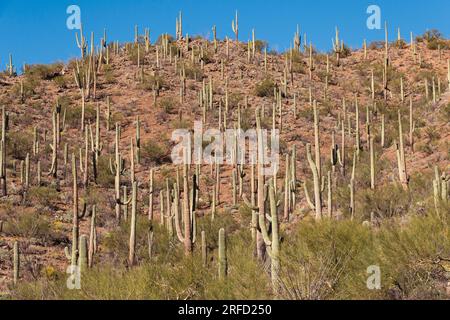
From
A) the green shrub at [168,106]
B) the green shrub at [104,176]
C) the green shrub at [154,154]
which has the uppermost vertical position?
the green shrub at [168,106]

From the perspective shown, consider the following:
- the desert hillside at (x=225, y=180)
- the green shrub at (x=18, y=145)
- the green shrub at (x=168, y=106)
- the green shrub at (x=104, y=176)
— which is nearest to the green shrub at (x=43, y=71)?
the desert hillside at (x=225, y=180)

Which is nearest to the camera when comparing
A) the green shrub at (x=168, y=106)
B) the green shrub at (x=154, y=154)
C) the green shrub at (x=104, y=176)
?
the green shrub at (x=104, y=176)

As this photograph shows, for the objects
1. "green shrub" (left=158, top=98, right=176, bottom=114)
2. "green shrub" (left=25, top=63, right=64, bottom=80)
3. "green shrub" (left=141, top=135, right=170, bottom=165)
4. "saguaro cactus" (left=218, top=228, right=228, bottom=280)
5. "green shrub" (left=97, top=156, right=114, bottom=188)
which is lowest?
"saguaro cactus" (left=218, top=228, right=228, bottom=280)

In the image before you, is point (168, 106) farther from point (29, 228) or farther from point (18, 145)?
point (29, 228)

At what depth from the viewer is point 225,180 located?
22828 millimetres

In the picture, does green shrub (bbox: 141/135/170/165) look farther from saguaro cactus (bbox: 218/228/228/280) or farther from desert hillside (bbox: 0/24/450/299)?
saguaro cactus (bbox: 218/228/228/280)

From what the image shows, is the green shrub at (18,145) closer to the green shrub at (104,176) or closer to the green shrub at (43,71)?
the green shrub at (104,176)

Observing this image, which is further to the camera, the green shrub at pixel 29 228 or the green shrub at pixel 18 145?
the green shrub at pixel 18 145

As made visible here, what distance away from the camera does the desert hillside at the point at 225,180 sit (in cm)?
747

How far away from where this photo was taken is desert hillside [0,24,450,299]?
7.47 m

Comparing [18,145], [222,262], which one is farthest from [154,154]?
[222,262]

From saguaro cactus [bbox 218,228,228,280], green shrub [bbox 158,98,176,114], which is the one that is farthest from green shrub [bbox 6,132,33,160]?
saguaro cactus [bbox 218,228,228,280]
